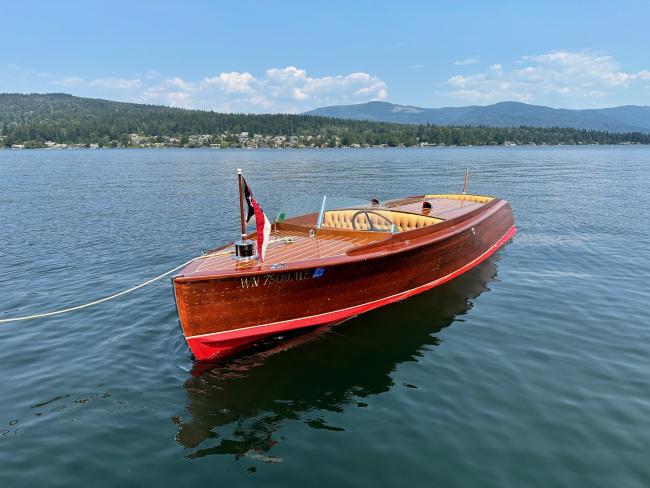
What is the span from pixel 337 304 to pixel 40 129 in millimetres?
200711

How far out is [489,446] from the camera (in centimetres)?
618

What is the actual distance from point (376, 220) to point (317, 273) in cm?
359

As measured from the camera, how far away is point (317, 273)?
899 cm

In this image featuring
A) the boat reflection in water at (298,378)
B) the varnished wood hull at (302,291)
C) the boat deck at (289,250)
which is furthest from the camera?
the boat deck at (289,250)

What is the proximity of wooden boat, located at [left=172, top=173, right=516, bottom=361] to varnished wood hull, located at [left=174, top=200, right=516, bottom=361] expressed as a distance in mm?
19

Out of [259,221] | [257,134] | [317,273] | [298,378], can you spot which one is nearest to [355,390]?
[298,378]

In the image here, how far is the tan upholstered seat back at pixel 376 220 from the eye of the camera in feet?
39.1

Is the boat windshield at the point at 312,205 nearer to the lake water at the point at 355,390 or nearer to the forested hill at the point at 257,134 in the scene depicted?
the lake water at the point at 355,390

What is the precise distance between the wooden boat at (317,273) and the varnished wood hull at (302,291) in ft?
0.06

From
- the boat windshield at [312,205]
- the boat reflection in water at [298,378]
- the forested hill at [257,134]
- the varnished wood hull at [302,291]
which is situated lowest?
the boat reflection in water at [298,378]

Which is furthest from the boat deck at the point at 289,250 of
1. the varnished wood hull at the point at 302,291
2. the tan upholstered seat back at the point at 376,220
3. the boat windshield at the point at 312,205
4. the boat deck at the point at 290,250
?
the boat windshield at the point at 312,205

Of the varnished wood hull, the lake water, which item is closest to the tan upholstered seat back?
the varnished wood hull

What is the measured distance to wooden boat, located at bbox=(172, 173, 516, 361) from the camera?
8.13 meters

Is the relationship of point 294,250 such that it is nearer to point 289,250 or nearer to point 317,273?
point 289,250
